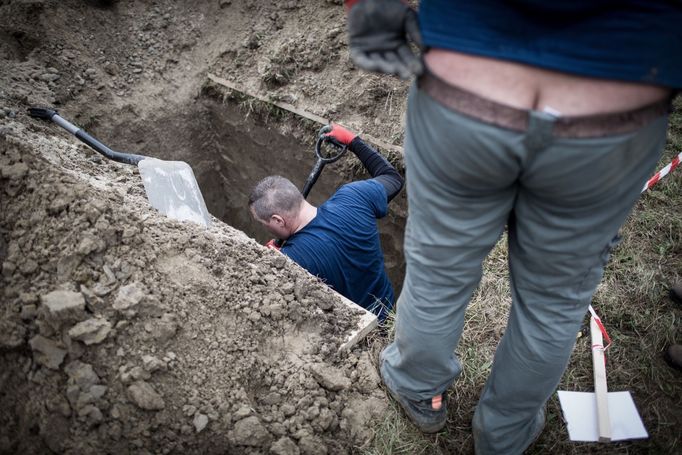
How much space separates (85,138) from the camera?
306cm

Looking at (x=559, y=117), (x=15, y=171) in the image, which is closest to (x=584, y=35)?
(x=559, y=117)

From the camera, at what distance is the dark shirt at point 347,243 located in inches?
95.6

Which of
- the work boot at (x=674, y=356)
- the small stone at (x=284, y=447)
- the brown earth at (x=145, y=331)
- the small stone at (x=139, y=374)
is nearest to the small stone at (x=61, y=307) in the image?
the brown earth at (x=145, y=331)

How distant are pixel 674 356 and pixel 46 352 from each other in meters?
2.47

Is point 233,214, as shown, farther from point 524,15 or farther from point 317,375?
point 524,15

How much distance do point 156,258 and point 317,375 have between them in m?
0.82

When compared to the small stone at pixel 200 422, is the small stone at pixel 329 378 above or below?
above

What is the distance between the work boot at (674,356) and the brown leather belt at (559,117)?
1484 millimetres

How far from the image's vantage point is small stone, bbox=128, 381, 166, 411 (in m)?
1.62

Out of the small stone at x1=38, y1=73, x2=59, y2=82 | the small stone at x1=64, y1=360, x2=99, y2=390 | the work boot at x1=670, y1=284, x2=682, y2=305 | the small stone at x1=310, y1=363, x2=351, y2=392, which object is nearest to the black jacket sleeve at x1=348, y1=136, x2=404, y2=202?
the small stone at x1=310, y1=363, x2=351, y2=392

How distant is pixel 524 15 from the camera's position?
91 centimetres

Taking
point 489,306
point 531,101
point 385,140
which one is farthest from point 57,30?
point 531,101

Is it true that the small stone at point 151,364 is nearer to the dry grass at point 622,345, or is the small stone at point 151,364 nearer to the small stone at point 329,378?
the small stone at point 329,378

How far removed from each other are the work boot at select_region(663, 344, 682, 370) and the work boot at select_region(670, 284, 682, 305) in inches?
12.1
